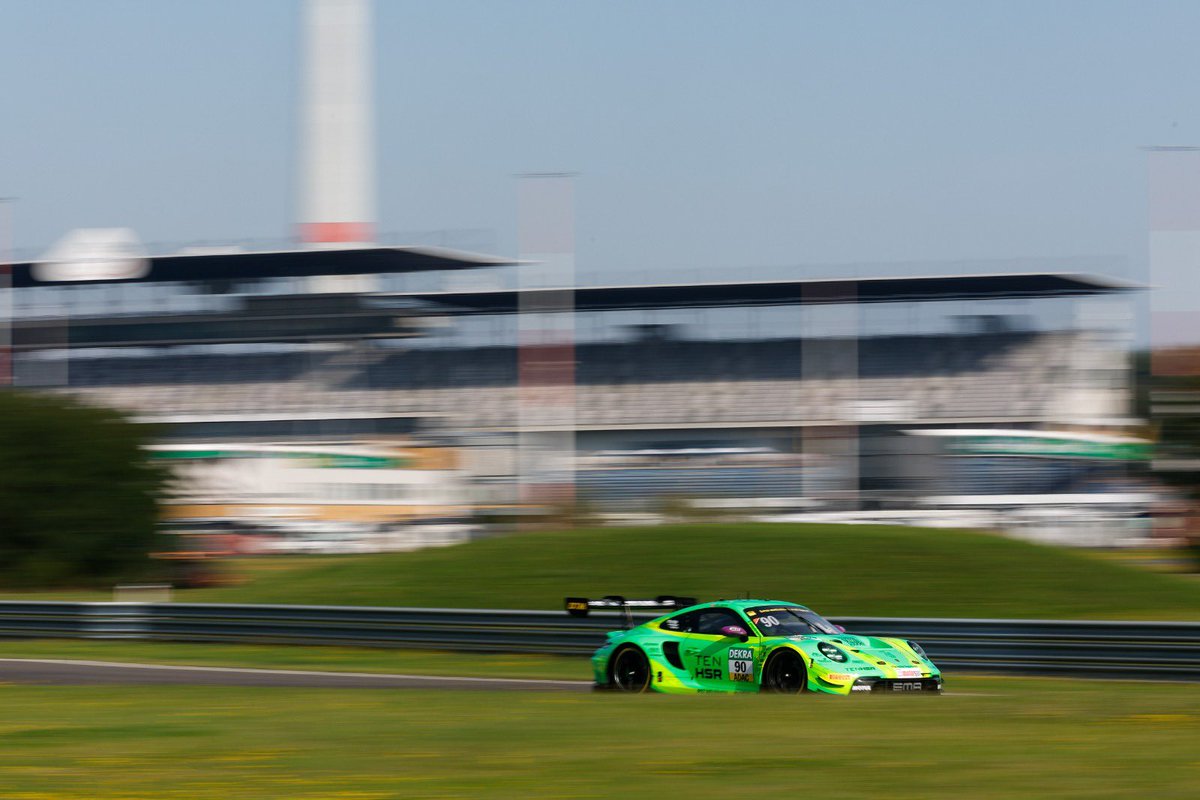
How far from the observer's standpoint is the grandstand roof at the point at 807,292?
52.5 metres

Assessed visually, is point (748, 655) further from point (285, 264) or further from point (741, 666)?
point (285, 264)

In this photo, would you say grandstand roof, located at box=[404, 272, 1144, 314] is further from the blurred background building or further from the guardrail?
the guardrail

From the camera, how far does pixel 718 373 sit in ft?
180

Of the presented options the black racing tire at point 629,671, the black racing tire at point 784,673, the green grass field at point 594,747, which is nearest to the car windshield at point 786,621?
the black racing tire at point 784,673

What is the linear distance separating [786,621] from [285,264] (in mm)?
46889

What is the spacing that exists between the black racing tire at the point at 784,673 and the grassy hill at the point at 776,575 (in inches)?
252

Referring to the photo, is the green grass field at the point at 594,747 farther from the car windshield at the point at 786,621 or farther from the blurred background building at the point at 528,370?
the blurred background building at the point at 528,370

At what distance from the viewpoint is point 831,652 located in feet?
38.2

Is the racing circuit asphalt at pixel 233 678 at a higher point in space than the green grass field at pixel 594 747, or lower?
lower

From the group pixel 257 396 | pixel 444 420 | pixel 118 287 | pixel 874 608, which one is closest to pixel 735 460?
pixel 444 420

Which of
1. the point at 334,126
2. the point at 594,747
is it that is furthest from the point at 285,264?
the point at 594,747

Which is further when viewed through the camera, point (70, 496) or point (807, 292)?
point (807, 292)

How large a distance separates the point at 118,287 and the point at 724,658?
50641mm

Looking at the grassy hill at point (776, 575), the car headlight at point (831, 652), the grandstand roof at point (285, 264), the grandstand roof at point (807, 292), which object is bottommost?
the grassy hill at point (776, 575)
